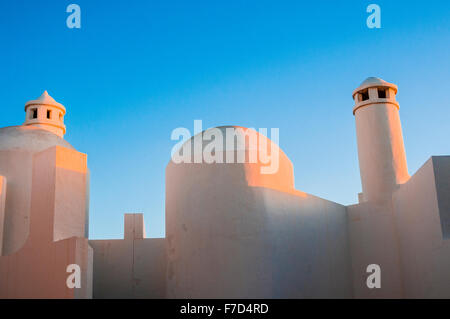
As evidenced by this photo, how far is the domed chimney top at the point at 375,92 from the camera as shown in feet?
51.7

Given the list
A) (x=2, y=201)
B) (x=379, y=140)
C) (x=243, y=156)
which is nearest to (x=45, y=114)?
(x=2, y=201)

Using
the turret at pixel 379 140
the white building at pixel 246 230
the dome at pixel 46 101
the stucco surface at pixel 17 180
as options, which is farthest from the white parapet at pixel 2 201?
the turret at pixel 379 140

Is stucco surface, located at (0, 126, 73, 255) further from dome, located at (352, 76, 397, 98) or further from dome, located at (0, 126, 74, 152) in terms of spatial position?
dome, located at (352, 76, 397, 98)

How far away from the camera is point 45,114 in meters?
19.7

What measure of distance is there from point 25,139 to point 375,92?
1045 centimetres

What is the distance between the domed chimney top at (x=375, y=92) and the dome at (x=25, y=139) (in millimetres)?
9356

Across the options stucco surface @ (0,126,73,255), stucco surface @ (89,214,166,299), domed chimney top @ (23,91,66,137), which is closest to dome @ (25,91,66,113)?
domed chimney top @ (23,91,66,137)

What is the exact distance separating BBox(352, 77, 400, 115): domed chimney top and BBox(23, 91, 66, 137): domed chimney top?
11414 mm

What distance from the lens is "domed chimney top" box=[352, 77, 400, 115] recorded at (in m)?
15.8

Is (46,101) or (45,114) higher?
(46,101)

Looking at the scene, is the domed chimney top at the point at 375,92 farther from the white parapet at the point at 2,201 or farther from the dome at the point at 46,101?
the dome at the point at 46,101

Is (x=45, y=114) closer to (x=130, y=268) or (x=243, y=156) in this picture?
(x=130, y=268)

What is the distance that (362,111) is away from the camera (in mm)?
15875
